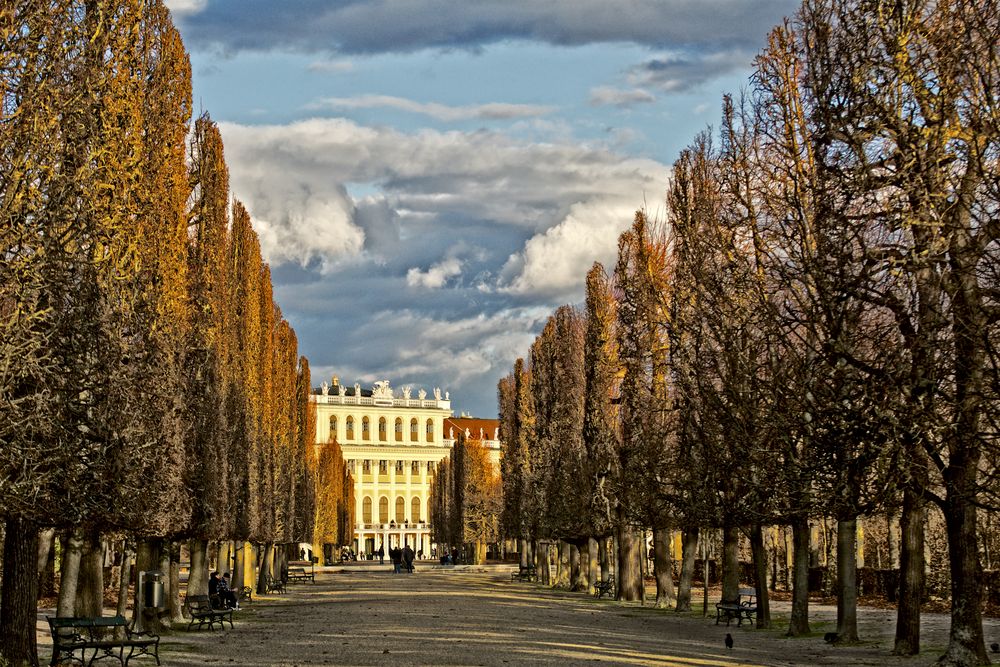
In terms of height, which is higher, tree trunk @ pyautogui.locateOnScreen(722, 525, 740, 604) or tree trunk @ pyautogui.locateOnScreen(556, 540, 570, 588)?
tree trunk @ pyautogui.locateOnScreen(722, 525, 740, 604)

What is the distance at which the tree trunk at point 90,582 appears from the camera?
22.7 metres

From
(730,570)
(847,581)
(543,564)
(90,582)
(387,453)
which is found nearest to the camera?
(90,582)

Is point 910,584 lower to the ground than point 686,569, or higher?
higher

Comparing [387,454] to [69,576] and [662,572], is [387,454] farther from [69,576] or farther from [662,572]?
[69,576]

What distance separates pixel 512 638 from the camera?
86.9 feet

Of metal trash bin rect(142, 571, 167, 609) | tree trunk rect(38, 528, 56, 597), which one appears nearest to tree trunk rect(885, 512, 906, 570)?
metal trash bin rect(142, 571, 167, 609)

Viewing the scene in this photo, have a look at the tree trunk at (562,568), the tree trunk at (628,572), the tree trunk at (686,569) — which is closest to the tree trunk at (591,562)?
the tree trunk at (562,568)

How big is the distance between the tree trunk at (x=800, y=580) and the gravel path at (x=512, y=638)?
14.5 inches

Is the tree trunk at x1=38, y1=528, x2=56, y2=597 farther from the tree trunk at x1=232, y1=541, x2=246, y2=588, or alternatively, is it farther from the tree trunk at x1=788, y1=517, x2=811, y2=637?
the tree trunk at x1=788, y1=517, x2=811, y2=637

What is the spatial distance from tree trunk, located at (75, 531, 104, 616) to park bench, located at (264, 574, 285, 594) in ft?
104

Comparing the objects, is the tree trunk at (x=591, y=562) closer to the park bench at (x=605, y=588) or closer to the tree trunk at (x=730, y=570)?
the park bench at (x=605, y=588)

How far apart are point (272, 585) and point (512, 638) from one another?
3198 cm

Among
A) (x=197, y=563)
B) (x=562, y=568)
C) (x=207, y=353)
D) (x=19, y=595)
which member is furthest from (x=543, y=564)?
(x=19, y=595)

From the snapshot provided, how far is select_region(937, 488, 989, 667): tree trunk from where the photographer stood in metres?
17.2
